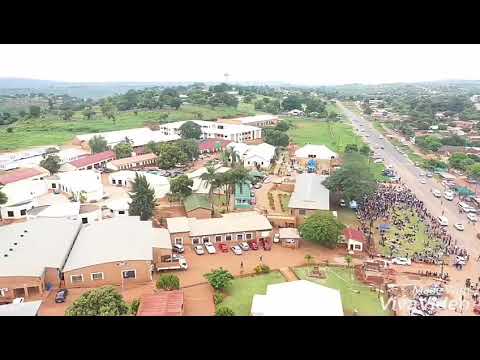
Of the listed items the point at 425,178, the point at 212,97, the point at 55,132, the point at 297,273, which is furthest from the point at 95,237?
the point at 212,97

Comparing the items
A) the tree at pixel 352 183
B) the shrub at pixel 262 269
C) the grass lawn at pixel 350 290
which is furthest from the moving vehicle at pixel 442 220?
the shrub at pixel 262 269

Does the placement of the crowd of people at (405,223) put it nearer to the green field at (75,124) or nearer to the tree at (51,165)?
the tree at (51,165)

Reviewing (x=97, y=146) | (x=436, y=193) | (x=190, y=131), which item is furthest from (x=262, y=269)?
(x=190, y=131)

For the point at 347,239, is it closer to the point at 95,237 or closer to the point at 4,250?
the point at 95,237

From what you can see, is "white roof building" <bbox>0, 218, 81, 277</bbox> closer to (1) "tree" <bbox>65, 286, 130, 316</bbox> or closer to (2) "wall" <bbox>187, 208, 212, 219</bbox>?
(1) "tree" <bbox>65, 286, 130, 316</bbox>

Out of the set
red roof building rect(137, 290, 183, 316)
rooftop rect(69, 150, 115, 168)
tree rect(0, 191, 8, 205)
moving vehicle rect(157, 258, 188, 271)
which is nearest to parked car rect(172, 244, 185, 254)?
moving vehicle rect(157, 258, 188, 271)

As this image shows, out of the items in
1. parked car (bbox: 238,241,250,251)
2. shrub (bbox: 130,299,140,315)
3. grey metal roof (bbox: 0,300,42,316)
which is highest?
grey metal roof (bbox: 0,300,42,316)
